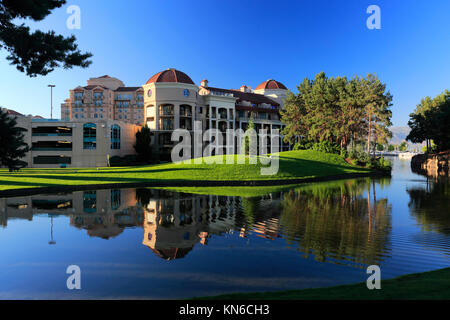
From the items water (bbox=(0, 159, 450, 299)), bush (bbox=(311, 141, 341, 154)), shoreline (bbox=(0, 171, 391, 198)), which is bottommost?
water (bbox=(0, 159, 450, 299))

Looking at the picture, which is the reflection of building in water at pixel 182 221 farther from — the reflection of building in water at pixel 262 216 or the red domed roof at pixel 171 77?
the red domed roof at pixel 171 77

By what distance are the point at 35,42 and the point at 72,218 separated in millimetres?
9674

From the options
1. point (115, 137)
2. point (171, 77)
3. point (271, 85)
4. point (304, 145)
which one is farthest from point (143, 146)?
point (271, 85)

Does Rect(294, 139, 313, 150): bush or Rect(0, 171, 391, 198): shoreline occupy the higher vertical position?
Rect(294, 139, 313, 150): bush

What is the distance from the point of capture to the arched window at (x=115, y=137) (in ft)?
167

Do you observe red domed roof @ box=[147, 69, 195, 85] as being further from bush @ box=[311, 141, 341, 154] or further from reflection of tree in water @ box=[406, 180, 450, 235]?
reflection of tree in water @ box=[406, 180, 450, 235]

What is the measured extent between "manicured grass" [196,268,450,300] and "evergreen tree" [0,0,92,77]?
55.0 feet

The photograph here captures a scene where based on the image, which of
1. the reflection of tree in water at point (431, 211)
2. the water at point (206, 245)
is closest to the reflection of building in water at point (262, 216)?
the water at point (206, 245)

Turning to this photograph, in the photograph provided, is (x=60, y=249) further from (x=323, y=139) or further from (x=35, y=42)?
(x=323, y=139)

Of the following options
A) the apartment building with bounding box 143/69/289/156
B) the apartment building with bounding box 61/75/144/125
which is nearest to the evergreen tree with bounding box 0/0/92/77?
the apartment building with bounding box 143/69/289/156

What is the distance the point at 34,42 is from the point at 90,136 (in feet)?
116

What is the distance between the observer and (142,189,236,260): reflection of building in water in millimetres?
10445

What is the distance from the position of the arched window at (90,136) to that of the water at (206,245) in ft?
105
